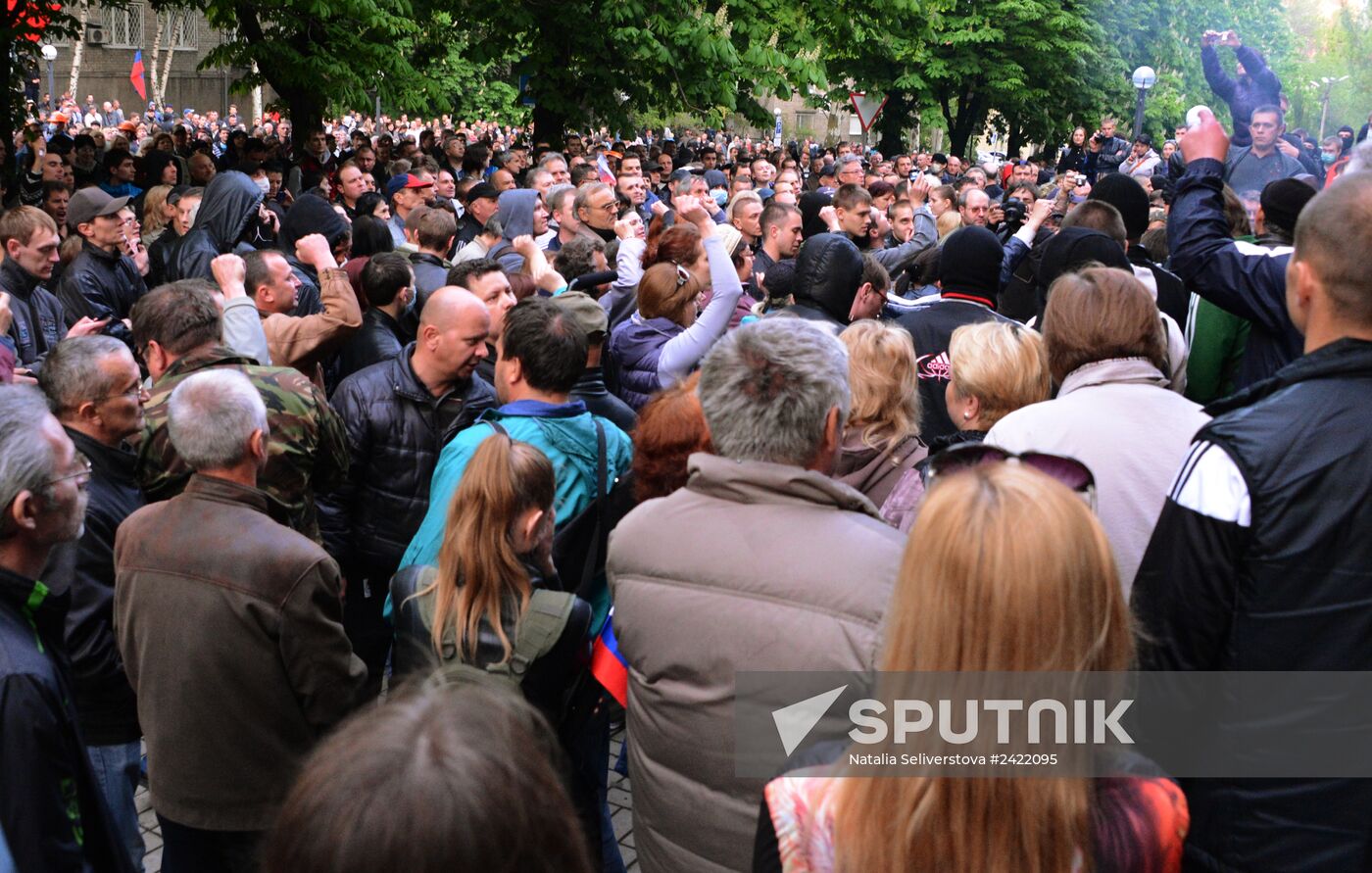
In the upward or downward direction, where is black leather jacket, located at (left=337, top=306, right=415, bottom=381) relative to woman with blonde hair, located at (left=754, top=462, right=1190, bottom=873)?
downward

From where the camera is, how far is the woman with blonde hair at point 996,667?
1598mm

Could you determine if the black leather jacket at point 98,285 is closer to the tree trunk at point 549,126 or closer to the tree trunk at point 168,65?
the tree trunk at point 549,126

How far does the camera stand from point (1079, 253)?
545 cm

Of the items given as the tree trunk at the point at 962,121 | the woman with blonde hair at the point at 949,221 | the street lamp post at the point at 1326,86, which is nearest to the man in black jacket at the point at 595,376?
the woman with blonde hair at the point at 949,221

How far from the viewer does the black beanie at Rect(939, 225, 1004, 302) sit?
5461 millimetres

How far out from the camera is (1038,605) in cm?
165

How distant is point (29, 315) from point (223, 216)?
1.94 m

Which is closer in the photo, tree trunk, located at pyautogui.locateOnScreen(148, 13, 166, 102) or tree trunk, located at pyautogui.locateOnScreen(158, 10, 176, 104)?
tree trunk, located at pyautogui.locateOnScreen(148, 13, 166, 102)

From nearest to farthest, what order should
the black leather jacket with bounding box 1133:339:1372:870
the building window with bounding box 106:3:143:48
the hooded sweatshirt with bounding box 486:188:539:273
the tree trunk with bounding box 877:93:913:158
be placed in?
the black leather jacket with bounding box 1133:339:1372:870 → the hooded sweatshirt with bounding box 486:188:539:273 → the tree trunk with bounding box 877:93:913:158 → the building window with bounding box 106:3:143:48

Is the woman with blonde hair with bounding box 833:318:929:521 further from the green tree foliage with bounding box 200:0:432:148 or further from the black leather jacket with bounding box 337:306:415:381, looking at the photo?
the green tree foliage with bounding box 200:0:432:148

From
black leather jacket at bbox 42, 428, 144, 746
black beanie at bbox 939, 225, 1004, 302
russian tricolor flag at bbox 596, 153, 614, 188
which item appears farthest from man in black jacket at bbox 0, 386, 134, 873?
russian tricolor flag at bbox 596, 153, 614, 188

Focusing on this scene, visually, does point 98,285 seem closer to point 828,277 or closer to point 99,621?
point 99,621

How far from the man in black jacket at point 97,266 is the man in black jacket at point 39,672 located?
195 inches

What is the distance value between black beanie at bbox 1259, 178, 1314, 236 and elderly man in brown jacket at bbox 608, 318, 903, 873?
3004mm
